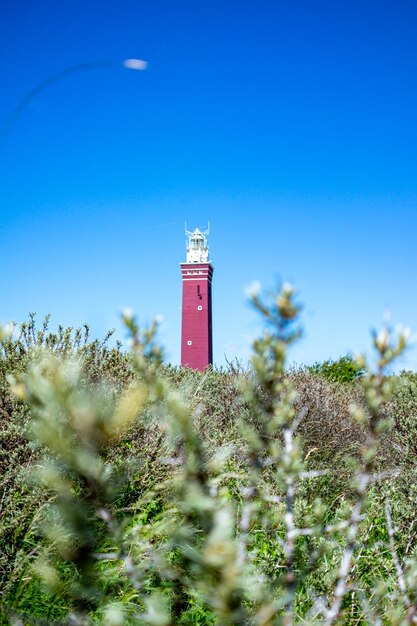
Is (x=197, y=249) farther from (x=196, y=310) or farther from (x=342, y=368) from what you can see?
(x=342, y=368)

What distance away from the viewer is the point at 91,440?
91 cm

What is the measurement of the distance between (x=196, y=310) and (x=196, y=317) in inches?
22.3

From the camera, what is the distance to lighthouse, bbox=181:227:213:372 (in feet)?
150

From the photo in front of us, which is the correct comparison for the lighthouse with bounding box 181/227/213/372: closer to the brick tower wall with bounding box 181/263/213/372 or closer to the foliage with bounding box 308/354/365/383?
the brick tower wall with bounding box 181/263/213/372

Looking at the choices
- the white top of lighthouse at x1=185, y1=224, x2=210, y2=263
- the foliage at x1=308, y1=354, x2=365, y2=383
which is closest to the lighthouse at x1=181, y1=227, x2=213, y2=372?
the white top of lighthouse at x1=185, y1=224, x2=210, y2=263

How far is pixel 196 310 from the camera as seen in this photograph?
4631 cm

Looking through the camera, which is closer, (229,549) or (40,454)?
(229,549)

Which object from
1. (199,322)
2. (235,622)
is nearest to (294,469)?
(235,622)

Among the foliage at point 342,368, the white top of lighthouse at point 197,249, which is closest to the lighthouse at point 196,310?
the white top of lighthouse at point 197,249

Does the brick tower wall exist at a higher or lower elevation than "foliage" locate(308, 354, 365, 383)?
higher

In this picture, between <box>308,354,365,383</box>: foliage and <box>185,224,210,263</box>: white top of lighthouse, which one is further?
<box>185,224,210,263</box>: white top of lighthouse

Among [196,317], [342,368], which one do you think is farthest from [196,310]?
[342,368]

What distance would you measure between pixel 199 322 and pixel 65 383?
148 feet

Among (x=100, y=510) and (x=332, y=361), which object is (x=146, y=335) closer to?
(x=100, y=510)
